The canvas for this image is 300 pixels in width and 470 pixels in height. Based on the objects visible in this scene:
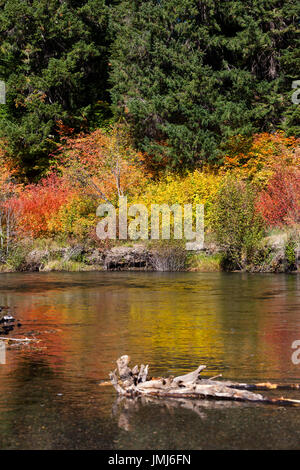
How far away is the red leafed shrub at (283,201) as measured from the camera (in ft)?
113

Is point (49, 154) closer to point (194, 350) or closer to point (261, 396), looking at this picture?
point (194, 350)

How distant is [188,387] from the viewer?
344 inches

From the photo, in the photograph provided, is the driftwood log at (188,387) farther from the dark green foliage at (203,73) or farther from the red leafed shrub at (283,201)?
the dark green foliage at (203,73)

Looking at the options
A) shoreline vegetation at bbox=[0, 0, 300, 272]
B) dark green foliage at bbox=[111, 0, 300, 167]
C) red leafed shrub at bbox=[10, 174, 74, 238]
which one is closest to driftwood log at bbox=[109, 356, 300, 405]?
shoreline vegetation at bbox=[0, 0, 300, 272]

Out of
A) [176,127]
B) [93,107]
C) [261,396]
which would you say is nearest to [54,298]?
[261,396]

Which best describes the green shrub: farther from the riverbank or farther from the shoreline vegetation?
the riverbank

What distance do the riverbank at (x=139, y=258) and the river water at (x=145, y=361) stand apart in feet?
25.0

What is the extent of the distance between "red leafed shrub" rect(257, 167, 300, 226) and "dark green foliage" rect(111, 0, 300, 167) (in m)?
6.54

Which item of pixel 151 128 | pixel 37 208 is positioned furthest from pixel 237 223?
pixel 151 128

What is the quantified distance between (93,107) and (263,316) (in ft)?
123

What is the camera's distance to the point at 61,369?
1098 centimetres

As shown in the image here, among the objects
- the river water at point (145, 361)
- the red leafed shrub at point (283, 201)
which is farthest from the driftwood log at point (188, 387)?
the red leafed shrub at point (283, 201)

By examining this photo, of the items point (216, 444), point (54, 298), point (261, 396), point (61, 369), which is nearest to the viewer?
point (216, 444)

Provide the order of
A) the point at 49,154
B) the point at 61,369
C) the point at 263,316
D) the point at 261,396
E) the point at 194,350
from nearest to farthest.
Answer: the point at 261,396
the point at 61,369
the point at 194,350
the point at 263,316
the point at 49,154
